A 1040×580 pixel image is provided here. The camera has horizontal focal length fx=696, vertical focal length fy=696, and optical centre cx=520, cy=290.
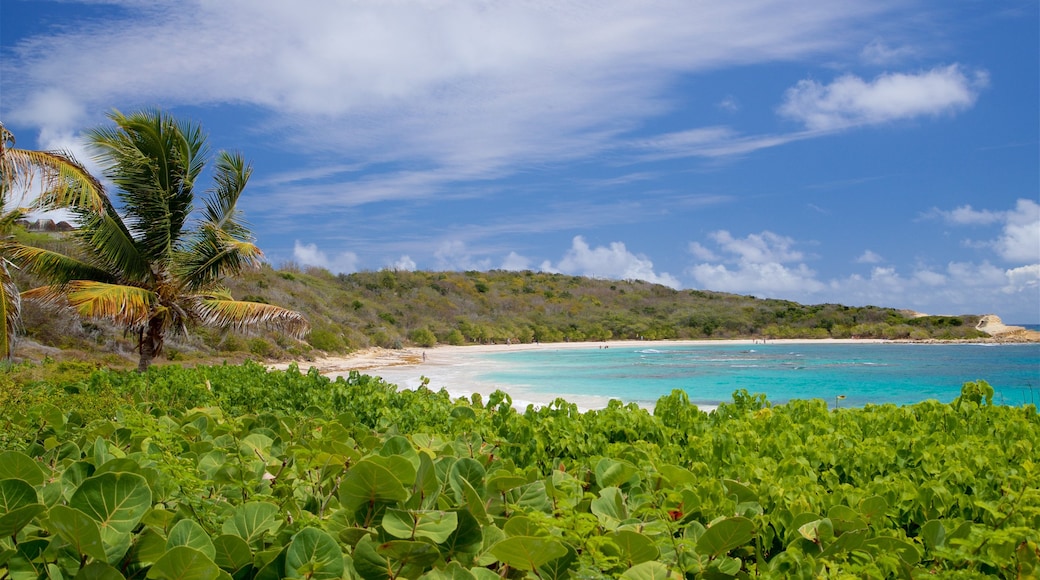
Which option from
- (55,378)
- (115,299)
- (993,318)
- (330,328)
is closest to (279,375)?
(55,378)

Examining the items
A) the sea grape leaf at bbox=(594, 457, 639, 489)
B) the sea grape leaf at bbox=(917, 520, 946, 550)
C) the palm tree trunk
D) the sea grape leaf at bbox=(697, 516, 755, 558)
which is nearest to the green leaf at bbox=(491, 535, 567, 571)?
the sea grape leaf at bbox=(697, 516, 755, 558)

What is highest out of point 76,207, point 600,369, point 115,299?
point 76,207

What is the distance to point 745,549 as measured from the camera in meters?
1.64

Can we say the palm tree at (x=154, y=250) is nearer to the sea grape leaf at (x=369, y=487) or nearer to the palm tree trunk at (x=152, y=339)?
the palm tree trunk at (x=152, y=339)

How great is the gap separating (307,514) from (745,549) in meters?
1.02

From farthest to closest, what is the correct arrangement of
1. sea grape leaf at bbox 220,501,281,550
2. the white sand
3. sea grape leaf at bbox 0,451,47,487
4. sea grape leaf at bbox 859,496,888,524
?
the white sand, sea grape leaf at bbox 859,496,888,524, sea grape leaf at bbox 0,451,47,487, sea grape leaf at bbox 220,501,281,550

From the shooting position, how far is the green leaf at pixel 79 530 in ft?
4.00

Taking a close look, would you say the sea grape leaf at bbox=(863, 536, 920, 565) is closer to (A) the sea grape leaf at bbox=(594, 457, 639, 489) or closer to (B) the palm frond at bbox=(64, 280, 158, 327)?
(A) the sea grape leaf at bbox=(594, 457, 639, 489)

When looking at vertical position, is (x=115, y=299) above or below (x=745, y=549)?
above

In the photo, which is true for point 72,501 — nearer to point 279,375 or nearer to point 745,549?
point 745,549

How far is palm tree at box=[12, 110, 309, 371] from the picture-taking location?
1131 centimetres

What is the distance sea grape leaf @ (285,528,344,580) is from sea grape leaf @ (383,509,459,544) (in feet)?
0.33

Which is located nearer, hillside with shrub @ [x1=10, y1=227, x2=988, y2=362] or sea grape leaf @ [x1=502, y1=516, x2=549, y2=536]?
sea grape leaf @ [x1=502, y1=516, x2=549, y2=536]

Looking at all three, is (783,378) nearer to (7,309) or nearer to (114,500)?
(7,309)
